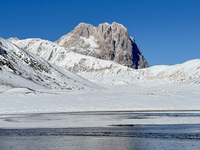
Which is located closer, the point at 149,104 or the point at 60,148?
the point at 60,148

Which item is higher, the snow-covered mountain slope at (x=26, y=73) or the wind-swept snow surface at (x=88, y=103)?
the snow-covered mountain slope at (x=26, y=73)

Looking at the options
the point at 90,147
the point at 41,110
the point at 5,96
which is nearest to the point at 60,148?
the point at 90,147

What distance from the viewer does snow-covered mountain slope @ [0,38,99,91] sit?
91.5 meters

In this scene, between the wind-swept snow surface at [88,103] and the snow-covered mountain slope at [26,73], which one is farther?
the snow-covered mountain slope at [26,73]

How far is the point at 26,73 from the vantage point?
107 metres

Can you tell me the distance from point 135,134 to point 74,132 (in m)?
4.04

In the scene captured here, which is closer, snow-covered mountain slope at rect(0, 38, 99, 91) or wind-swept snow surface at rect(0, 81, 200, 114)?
wind-swept snow surface at rect(0, 81, 200, 114)

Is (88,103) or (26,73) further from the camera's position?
(26,73)

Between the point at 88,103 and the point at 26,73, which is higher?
the point at 26,73

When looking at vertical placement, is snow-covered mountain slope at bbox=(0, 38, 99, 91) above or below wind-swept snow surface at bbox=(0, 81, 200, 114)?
above

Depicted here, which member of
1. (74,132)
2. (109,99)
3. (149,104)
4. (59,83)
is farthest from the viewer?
(59,83)

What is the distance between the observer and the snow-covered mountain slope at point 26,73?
91500 millimetres

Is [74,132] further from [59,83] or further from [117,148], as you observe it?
[59,83]

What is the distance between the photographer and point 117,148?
14562 mm
